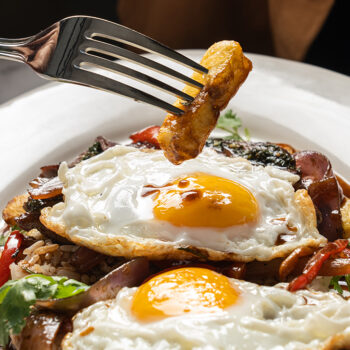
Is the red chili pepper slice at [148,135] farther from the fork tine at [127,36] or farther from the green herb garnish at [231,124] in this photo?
the fork tine at [127,36]

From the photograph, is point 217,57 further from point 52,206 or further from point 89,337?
point 89,337

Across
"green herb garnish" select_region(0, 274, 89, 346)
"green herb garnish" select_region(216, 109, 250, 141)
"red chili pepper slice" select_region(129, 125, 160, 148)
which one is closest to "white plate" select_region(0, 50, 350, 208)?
"green herb garnish" select_region(216, 109, 250, 141)

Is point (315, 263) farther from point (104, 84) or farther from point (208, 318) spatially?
point (104, 84)

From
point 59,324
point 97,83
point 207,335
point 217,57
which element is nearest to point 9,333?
point 59,324

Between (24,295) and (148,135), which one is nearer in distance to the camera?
(24,295)

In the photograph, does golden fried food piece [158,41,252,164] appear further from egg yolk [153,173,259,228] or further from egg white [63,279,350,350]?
egg white [63,279,350,350]

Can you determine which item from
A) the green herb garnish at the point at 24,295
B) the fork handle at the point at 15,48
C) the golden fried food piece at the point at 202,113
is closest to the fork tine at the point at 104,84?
the golden fried food piece at the point at 202,113

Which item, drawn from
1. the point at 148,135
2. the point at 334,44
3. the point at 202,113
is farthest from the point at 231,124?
the point at 334,44
